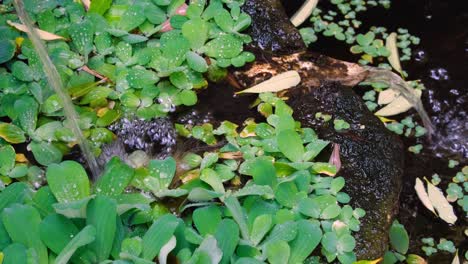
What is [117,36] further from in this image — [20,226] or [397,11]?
[397,11]

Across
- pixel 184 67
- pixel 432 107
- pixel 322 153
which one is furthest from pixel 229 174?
pixel 432 107

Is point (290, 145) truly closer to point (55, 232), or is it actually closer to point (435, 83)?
point (55, 232)

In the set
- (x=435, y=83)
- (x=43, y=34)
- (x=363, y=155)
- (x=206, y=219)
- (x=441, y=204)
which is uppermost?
(x=43, y=34)

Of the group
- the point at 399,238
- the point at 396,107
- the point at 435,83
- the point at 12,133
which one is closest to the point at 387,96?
the point at 396,107

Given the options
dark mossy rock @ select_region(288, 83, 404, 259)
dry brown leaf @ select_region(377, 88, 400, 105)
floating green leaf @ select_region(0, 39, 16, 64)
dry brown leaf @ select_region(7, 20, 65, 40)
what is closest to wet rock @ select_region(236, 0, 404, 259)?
dark mossy rock @ select_region(288, 83, 404, 259)

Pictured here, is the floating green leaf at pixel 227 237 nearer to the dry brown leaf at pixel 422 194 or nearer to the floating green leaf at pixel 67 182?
the floating green leaf at pixel 67 182

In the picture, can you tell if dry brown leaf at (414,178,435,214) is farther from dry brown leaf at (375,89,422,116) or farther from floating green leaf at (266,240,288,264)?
floating green leaf at (266,240,288,264)
